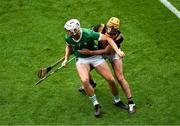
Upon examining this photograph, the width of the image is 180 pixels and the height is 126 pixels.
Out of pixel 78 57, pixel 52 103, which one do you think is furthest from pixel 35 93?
pixel 78 57

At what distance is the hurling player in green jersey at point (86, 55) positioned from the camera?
11.3 meters

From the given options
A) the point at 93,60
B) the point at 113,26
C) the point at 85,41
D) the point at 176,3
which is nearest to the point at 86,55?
the point at 93,60

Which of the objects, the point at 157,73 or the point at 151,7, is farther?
the point at 151,7

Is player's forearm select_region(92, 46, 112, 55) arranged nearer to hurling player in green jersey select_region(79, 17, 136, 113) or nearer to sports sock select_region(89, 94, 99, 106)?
hurling player in green jersey select_region(79, 17, 136, 113)

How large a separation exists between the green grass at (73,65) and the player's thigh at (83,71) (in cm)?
95

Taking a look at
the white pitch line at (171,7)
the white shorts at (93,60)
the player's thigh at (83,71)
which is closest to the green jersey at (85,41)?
the white shorts at (93,60)

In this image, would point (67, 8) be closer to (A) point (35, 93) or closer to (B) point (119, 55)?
(A) point (35, 93)

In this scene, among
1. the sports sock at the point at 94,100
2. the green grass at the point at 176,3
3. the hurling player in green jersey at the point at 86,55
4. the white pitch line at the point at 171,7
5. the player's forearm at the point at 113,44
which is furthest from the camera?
the green grass at the point at 176,3

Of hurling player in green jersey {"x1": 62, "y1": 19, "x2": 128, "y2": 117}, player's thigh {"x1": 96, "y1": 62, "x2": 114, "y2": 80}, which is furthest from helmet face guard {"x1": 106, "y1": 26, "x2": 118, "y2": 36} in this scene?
player's thigh {"x1": 96, "y1": 62, "x2": 114, "y2": 80}

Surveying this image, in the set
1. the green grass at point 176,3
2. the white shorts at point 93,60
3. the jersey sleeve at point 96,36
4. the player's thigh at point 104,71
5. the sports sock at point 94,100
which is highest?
the jersey sleeve at point 96,36

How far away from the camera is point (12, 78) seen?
44.6 ft

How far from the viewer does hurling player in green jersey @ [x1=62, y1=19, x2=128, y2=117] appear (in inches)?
445

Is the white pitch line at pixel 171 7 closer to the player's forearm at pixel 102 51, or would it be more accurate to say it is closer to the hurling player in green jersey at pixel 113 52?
the hurling player in green jersey at pixel 113 52

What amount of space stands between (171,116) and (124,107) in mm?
1070
